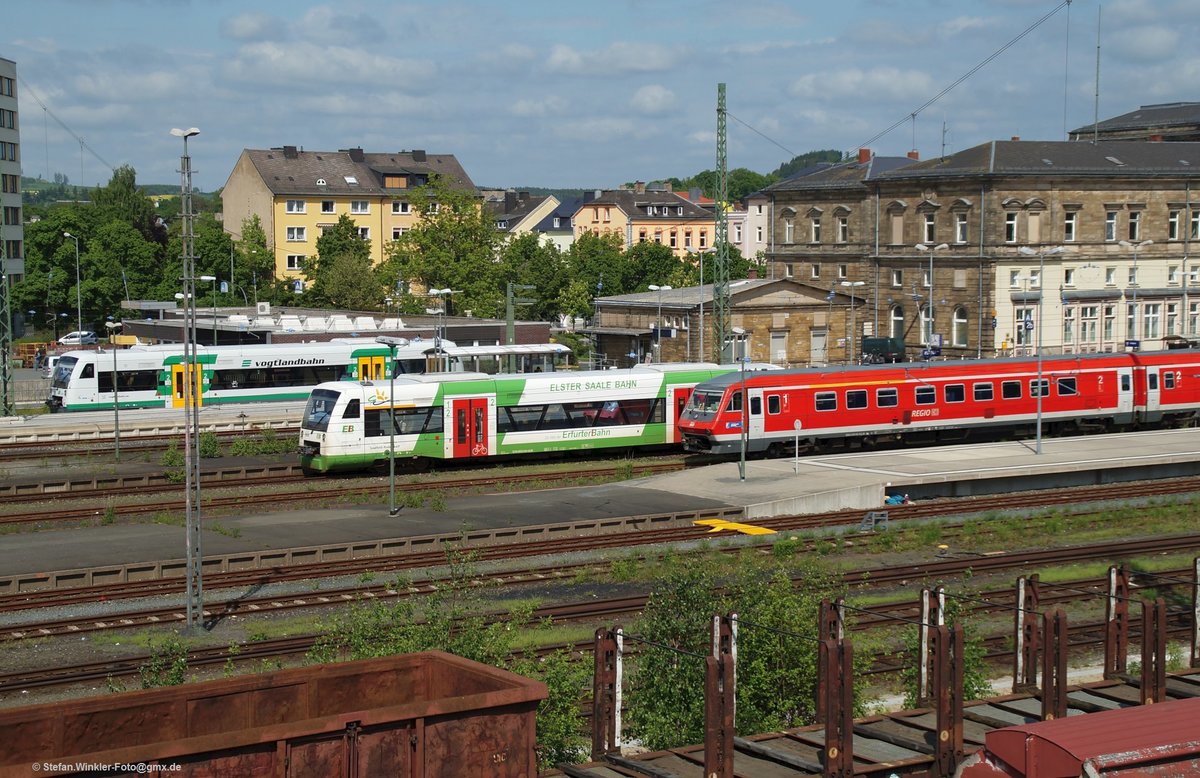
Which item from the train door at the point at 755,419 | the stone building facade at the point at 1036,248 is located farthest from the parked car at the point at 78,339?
the train door at the point at 755,419

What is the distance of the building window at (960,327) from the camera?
2726 inches

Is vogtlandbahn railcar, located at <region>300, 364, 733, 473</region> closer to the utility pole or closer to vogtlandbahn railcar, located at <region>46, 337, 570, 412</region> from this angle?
vogtlandbahn railcar, located at <region>46, 337, 570, 412</region>

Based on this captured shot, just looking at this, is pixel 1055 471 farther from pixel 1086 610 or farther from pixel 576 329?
pixel 576 329

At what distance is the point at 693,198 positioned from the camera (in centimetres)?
14300

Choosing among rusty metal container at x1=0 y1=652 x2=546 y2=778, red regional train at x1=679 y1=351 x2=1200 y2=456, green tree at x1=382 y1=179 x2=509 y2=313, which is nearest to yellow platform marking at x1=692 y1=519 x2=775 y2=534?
red regional train at x1=679 y1=351 x2=1200 y2=456

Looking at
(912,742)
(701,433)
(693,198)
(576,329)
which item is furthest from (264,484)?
(693,198)

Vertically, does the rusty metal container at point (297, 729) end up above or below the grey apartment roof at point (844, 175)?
below

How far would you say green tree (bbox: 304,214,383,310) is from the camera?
88.4 metres

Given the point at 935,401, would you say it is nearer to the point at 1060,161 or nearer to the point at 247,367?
the point at 247,367

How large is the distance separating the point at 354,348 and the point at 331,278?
41.1 metres

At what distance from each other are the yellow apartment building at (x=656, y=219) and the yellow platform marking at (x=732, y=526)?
90.2m

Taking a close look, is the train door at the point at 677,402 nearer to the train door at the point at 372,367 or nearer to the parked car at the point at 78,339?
the train door at the point at 372,367

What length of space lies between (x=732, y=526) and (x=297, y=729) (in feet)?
70.5

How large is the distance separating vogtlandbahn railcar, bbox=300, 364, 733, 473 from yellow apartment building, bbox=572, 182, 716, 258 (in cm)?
8112
